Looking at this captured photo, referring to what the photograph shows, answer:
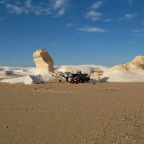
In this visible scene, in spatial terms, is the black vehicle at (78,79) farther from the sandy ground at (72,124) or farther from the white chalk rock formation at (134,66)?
the sandy ground at (72,124)

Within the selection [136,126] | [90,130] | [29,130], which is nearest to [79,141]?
[90,130]

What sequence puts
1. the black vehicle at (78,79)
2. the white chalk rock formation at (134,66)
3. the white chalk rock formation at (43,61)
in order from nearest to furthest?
the black vehicle at (78,79), the white chalk rock formation at (134,66), the white chalk rock formation at (43,61)

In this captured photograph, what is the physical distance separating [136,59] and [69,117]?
25.7 meters

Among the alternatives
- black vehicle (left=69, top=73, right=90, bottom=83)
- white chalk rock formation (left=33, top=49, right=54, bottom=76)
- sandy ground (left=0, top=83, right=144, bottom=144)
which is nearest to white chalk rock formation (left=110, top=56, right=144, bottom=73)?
black vehicle (left=69, top=73, right=90, bottom=83)

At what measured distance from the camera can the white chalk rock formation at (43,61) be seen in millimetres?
36219

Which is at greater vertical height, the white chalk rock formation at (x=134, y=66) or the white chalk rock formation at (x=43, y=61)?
the white chalk rock formation at (x=43, y=61)

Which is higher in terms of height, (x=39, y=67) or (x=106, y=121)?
(x=39, y=67)

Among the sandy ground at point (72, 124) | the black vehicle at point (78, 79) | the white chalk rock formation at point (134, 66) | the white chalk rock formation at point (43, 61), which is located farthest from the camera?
the white chalk rock formation at point (43, 61)

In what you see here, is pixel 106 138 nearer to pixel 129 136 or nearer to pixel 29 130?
pixel 129 136

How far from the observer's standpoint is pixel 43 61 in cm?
3622

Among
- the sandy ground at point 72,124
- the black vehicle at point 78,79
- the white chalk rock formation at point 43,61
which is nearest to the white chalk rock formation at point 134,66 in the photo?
the black vehicle at point 78,79

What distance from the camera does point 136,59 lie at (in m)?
34.2

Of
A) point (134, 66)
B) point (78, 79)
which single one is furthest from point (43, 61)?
point (134, 66)

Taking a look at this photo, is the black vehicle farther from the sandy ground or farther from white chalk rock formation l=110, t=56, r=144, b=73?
the sandy ground
